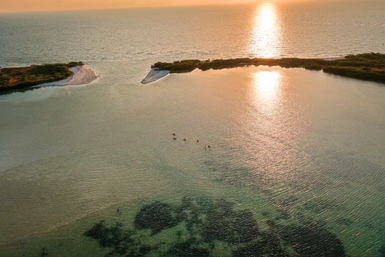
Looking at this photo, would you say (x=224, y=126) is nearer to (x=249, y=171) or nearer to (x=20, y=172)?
(x=249, y=171)

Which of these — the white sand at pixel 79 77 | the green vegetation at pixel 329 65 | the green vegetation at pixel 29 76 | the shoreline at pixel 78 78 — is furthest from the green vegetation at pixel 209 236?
the green vegetation at pixel 29 76

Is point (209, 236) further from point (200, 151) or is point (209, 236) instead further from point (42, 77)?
point (42, 77)

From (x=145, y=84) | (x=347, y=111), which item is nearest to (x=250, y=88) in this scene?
(x=347, y=111)

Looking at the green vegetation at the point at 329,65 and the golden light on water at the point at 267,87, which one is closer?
the golden light on water at the point at 267,87

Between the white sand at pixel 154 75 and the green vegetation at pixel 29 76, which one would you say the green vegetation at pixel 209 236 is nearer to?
the white sand at pixel 154 75

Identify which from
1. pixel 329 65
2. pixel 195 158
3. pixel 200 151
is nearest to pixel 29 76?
pixel 200 151
